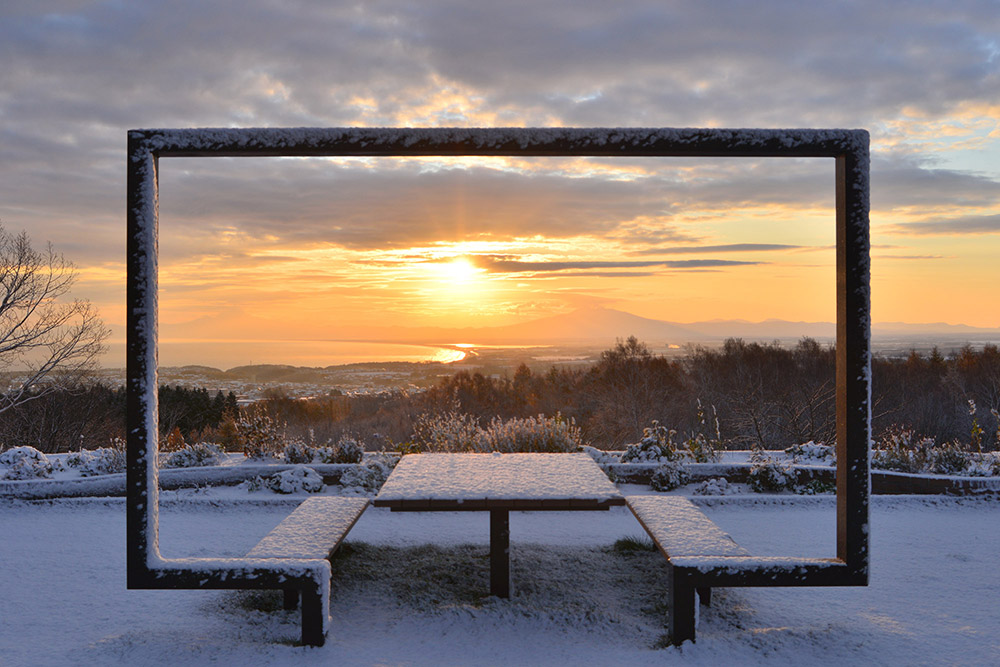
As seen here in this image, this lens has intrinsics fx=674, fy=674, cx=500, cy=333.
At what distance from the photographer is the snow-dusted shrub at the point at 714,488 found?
596cm

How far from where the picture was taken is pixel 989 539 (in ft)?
15.4

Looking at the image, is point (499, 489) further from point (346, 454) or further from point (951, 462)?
point (951, 462)

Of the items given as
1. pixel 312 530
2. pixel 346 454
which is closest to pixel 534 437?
pixel 346 454

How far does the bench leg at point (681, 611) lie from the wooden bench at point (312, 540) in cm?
150

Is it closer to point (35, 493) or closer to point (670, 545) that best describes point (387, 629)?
point (670, 545)

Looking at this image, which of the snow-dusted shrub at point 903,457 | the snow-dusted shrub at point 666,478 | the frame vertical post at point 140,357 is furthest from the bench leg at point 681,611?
the snow-dusted shrub at point 903,457

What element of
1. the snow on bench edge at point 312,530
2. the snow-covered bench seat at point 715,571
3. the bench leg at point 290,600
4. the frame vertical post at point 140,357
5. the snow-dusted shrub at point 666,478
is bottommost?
the bench leg at point 290,600

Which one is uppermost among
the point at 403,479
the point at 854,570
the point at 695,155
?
the point at 695,155

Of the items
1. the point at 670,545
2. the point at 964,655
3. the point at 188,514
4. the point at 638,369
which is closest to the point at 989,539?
the point at 964,655

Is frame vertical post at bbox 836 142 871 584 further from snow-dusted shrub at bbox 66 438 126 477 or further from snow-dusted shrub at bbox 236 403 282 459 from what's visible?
snow-dusted shrub at bbox 66 438 126 477

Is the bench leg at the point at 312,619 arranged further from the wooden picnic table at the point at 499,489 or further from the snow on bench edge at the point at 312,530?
the wooden picnic table at the point at 499,489

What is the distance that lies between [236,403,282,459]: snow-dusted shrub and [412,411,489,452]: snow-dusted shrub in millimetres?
1528

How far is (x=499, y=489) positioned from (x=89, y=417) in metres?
25.6

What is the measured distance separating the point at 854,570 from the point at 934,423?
3357 cm
